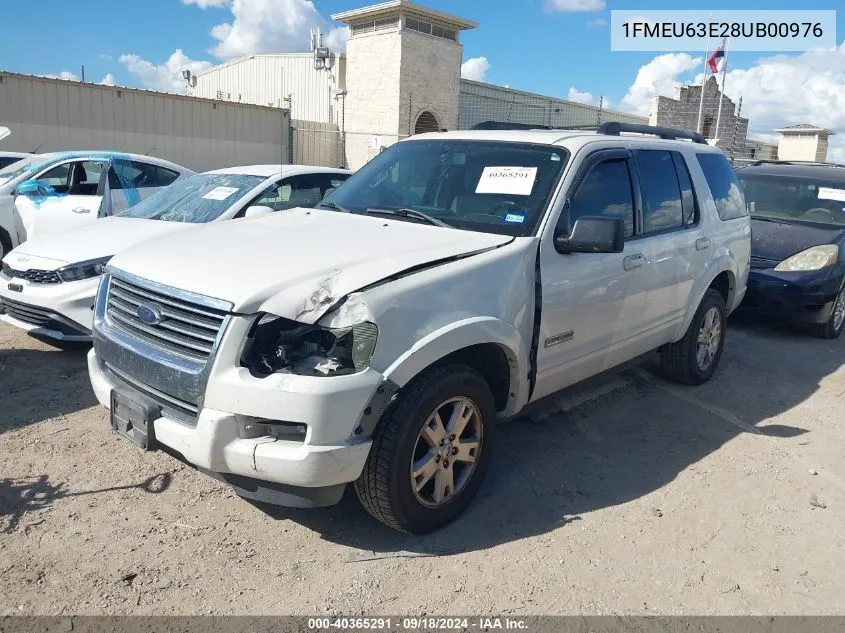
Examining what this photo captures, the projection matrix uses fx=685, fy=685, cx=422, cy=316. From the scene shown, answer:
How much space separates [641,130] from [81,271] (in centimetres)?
438

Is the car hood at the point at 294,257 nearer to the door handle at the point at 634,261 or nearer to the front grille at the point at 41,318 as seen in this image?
the door handle at the point at 634,261

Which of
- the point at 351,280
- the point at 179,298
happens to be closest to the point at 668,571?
the point at 351,280

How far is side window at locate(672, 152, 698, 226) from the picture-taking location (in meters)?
4.98

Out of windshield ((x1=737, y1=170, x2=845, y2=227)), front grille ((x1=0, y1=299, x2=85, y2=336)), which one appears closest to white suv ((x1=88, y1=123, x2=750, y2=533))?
front grille ((x1=0, y1=299, x2=85, y2=336))

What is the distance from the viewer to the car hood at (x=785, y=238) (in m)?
7.31

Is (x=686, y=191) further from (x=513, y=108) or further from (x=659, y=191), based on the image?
(x=513, y=108)

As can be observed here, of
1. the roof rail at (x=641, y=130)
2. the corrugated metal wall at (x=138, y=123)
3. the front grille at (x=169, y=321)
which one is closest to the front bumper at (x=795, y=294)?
the roof rail at (x=641, y=130)

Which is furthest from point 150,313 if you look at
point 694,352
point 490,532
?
point 694,352

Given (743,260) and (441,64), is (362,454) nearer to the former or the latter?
(743,260)

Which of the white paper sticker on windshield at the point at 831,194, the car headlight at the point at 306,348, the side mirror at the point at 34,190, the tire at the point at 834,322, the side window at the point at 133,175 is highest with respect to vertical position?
the white paper sticker on windshield at the point at 831,194

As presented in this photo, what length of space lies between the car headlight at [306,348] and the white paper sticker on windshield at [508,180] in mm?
1487

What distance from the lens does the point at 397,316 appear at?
284 centimetres

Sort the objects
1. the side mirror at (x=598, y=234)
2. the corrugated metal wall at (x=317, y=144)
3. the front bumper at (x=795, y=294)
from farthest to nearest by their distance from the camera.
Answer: the corrugated metal wall at (x=317, y=144) → the front bumper at (x=795, y=294) → the side mirror at (x=598, y=234)

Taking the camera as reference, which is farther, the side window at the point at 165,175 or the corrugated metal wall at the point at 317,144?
the corrugated metal wall at the point at 317,144
